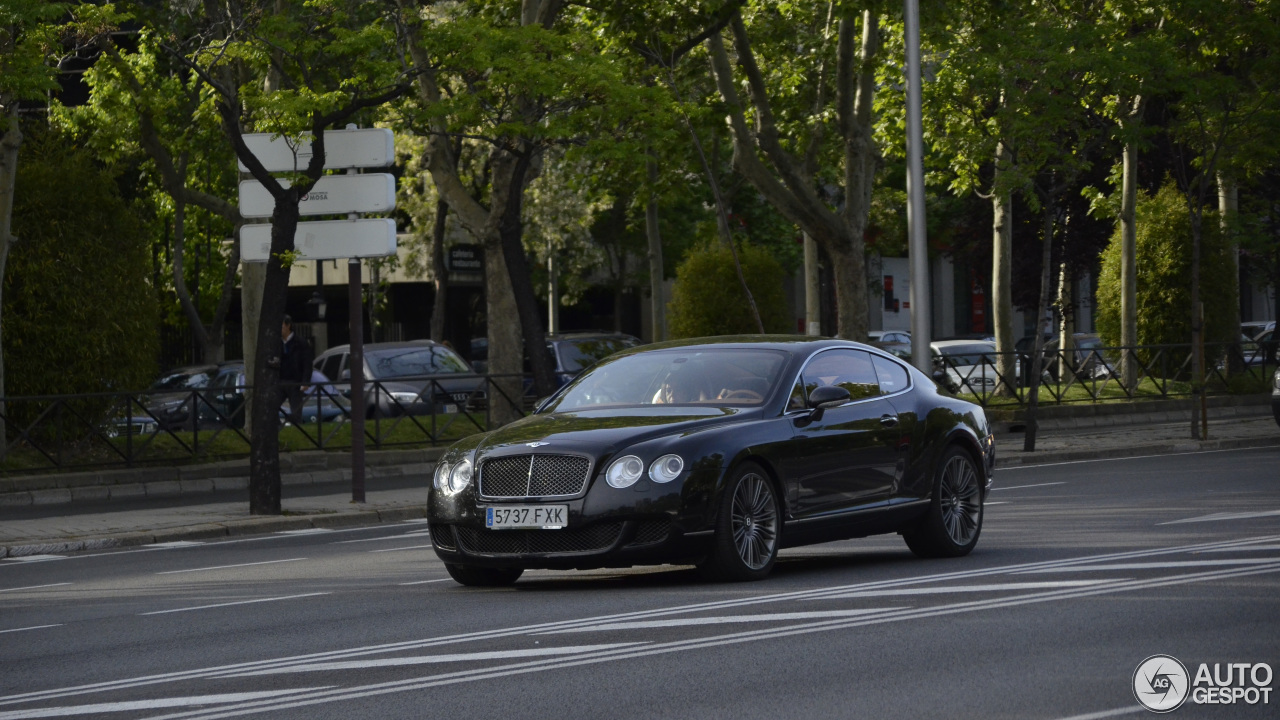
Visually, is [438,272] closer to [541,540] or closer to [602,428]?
[602,428]

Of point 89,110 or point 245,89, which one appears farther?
point 89,110

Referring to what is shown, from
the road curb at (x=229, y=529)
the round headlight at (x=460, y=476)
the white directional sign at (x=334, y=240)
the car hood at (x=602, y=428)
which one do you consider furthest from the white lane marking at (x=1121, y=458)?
the round headlight at (x=460, y=476)

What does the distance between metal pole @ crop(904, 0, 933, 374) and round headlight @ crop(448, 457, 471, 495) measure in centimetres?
1398

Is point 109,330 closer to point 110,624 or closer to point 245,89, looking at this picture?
point 245,89

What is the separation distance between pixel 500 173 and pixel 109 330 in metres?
6.06

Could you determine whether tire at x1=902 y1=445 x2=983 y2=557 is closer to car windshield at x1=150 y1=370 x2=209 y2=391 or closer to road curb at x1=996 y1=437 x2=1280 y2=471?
road curb at x1=996 y1=437 x2=1280 y2=471

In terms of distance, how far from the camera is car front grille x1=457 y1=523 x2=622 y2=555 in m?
9.73

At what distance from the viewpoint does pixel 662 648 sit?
7820 mm

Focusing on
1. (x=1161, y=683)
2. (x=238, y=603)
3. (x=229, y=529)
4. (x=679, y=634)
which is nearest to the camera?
(x=1161, y=683)

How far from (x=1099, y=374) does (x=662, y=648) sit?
85.7 ft

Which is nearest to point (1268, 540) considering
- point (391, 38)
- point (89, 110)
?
point (391, 38)

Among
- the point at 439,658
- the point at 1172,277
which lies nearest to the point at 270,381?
the point at 439,658

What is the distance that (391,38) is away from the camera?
18.3 m

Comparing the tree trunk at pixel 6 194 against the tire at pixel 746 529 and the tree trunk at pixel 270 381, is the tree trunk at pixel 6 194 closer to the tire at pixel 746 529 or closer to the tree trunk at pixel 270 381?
the tree trunk at pixel 270 381
